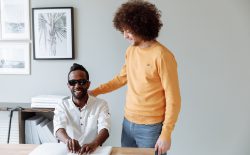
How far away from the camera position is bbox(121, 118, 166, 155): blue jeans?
1.71 metres

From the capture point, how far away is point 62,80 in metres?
2.71

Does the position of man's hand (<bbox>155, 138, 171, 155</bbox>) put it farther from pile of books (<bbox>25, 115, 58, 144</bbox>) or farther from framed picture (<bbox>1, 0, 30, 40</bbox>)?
framed picture (<bbox>1, 0, 30, 40</bbox>)

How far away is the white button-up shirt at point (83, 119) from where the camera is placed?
1.66 m

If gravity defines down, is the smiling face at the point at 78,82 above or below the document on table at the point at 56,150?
above

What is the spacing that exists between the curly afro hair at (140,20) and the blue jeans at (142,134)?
54 cm

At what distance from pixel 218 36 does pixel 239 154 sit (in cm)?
113

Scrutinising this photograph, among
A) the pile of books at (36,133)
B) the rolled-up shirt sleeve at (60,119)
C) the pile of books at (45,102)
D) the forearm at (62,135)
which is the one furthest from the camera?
the pile of books at (36,133)

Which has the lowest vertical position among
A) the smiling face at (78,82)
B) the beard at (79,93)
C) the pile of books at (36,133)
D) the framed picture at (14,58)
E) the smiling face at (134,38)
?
the pile of books at (36,133)

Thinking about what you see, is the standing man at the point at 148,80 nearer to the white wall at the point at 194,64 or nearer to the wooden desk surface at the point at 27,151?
the wooden desk surface at the point at 27,151

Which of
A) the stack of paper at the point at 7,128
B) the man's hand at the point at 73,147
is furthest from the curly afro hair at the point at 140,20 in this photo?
the stack of paper at the point at 7,128

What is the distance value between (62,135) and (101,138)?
0.70 feet

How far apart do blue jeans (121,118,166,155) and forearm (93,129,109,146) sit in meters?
0.22

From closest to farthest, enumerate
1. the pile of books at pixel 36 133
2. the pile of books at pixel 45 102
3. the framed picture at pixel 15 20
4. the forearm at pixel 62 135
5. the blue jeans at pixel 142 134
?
1. the forearm at pixel 62 135
2. the blue jeans at pixel 142 134
3. the pile of books at pixel 45 102
4. the pile of books at pixel 36 133
5. the framed picture at pixel 15 20

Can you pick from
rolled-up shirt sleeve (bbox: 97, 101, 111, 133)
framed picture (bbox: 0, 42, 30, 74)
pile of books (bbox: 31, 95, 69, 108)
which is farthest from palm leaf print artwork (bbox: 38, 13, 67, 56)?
rolled-up shirt sleeve (bbox: 97, 101, 111, 133)
